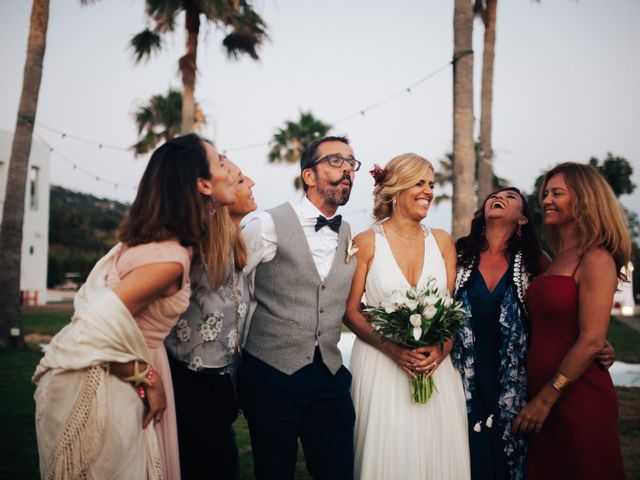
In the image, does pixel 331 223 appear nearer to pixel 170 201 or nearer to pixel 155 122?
pixel 170 201

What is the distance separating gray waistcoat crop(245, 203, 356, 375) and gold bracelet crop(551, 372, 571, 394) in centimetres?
133

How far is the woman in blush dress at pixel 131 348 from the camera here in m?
2.49

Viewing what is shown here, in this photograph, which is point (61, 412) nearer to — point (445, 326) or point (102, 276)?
point (102, 276)

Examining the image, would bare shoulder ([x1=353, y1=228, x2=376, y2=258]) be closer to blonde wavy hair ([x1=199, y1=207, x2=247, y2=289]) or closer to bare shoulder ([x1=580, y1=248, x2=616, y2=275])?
blonde wavy hair ([x1=199, y1=207, x2=247, y2=289])

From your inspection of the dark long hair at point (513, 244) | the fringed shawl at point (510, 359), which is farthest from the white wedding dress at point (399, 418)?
the dark long hair at point (513, 244)

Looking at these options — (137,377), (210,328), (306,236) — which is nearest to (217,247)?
(210,328)

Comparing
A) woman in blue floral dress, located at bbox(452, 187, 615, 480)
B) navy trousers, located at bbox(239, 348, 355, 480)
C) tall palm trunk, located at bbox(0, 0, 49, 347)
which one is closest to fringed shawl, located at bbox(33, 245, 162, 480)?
navy trousers, located at bbox(239, 348, 355, 480)

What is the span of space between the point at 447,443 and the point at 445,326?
87cm

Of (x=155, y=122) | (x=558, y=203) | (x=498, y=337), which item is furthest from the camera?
(x=155, y=122)

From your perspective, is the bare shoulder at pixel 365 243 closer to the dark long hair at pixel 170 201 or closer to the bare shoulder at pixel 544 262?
the bare shoulder at pixel 544 262

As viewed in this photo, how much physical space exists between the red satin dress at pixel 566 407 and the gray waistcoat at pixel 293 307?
4.29 feet

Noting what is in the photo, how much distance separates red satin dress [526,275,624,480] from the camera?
3393 millimetres

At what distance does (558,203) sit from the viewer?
3.79m

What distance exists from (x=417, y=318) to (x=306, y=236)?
90 centimetres
